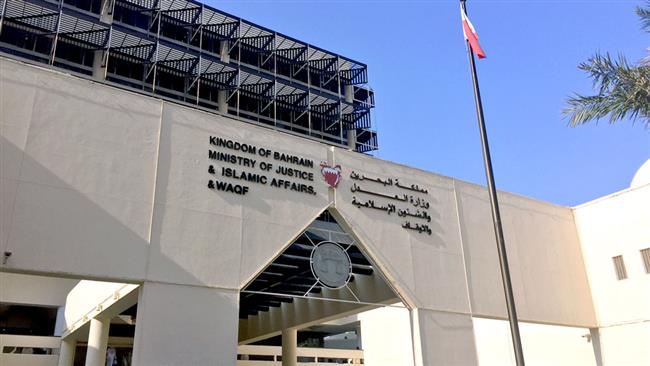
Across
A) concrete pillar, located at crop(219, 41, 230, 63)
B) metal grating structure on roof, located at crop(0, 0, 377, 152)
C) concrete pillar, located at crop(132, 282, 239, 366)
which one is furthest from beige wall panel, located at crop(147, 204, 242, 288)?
concrete pillar, located at crop(219, 41, 230, 63)

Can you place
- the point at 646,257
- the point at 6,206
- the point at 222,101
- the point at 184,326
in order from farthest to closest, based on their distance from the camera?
the point at 222,101, the point at 646,257, the point at 184,326, the point at 6,206

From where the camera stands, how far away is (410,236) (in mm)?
15680

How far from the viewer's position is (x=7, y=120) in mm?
10523

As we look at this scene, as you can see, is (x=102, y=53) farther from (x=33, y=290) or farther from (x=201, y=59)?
(x=33, y=290)

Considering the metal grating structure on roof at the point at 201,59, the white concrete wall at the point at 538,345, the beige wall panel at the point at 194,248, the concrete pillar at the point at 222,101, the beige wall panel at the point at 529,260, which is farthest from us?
the concrete pillar at the point at 222,101

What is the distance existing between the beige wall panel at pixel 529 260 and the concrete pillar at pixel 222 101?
2815cm

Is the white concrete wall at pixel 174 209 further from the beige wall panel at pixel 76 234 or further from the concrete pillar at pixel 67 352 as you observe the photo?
the concrete pillar at pixel 67 352

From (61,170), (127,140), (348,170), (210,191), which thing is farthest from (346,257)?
(61,170)

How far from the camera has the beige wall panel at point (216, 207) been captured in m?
11.8

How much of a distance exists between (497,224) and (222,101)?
113 ft

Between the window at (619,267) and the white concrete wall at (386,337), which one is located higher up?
the window at (619,267)

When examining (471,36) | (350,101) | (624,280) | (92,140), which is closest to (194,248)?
(92,140)

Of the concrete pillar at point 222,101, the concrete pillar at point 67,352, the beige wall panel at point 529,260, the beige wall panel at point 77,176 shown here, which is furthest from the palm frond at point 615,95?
the concrete pillar at point 222,101

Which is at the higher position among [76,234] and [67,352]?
[76,234]
